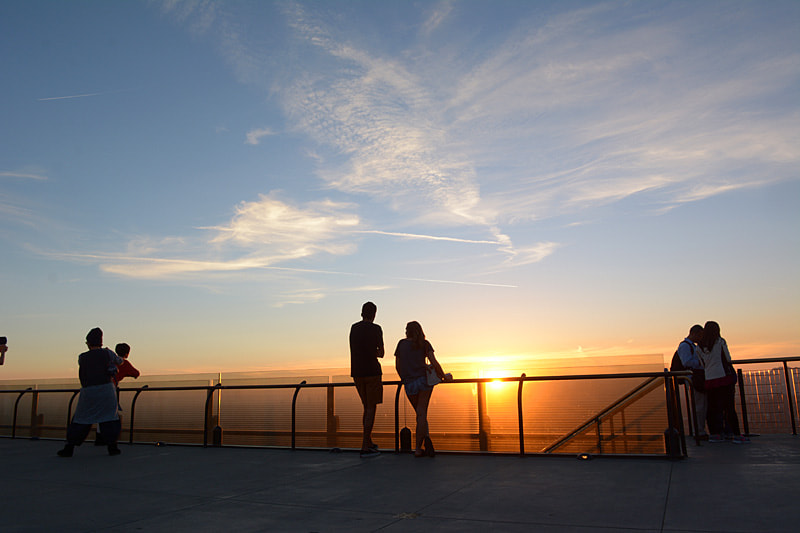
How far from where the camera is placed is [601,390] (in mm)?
9438

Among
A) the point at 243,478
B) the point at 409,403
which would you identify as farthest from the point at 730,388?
the point at 243,478

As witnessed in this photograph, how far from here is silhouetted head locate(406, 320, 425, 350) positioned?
27.6ft

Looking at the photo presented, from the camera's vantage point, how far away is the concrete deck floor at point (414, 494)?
4484 mm

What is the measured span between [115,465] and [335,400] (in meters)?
3.63

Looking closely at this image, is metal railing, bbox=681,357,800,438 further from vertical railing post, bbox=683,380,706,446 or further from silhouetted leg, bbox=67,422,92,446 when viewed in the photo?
silhouetted leg, bbox=67,422,92,446

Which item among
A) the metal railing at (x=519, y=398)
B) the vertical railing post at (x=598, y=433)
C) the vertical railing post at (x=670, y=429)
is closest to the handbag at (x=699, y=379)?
the metal railing at (x=519, y=398)

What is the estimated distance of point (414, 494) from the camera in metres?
5.62

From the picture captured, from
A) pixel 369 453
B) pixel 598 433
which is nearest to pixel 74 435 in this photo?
pixel 369 453

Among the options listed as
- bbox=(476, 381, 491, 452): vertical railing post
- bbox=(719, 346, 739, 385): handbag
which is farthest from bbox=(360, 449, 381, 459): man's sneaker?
bbox=(719, 346, 739, 385): handbag

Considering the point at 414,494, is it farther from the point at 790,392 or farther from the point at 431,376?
the point at 790,392

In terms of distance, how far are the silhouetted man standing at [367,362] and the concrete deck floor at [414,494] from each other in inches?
23.4

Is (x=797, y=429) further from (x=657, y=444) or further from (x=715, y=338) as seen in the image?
(x=657, y=444)

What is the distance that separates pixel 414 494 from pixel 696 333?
637 centimetres

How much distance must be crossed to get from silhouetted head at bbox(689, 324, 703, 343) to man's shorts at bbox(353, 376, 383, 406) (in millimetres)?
5170
